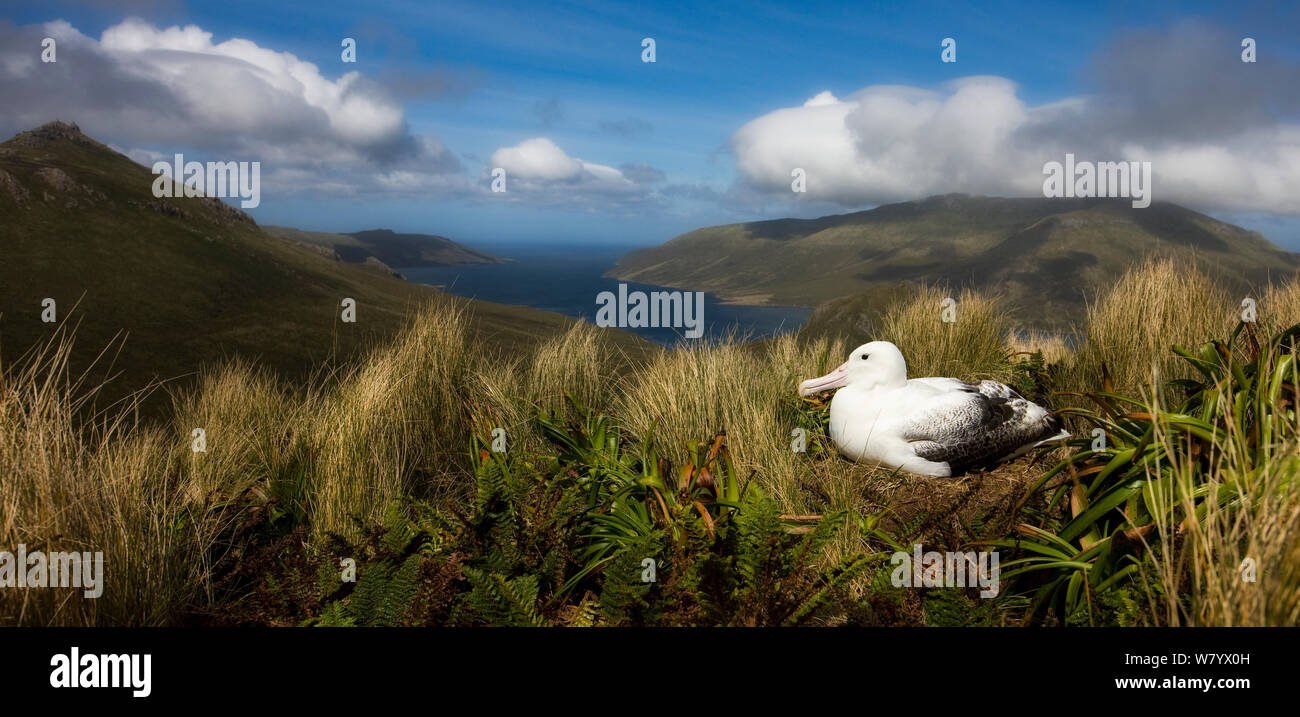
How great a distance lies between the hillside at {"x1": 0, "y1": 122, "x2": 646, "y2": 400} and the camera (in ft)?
77.8

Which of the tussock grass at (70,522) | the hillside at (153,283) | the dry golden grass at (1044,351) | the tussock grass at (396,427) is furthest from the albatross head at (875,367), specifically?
the hillside at (153,283)

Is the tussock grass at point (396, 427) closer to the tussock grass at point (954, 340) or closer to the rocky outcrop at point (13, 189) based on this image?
the tussock grass at point (954, 340)

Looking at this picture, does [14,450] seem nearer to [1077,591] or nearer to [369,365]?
[369,365]

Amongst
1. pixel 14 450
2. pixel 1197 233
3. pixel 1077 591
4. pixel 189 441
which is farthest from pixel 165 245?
pixel 1197 233

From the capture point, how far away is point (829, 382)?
5086 millimetres

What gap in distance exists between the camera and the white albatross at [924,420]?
14.7 ft

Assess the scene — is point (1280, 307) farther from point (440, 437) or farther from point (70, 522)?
point (70, 522)

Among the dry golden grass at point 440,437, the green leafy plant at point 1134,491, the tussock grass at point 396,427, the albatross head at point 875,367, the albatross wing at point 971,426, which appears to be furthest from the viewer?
the albatross head at point 875,367

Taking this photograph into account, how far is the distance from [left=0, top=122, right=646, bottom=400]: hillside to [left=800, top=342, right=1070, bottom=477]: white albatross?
14.1m

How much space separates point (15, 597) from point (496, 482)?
6.07ft

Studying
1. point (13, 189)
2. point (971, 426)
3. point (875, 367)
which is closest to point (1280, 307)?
point (971, 426)

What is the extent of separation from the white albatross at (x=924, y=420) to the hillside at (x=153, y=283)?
14.1m

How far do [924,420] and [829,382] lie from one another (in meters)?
0.83

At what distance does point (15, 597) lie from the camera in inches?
89.2
